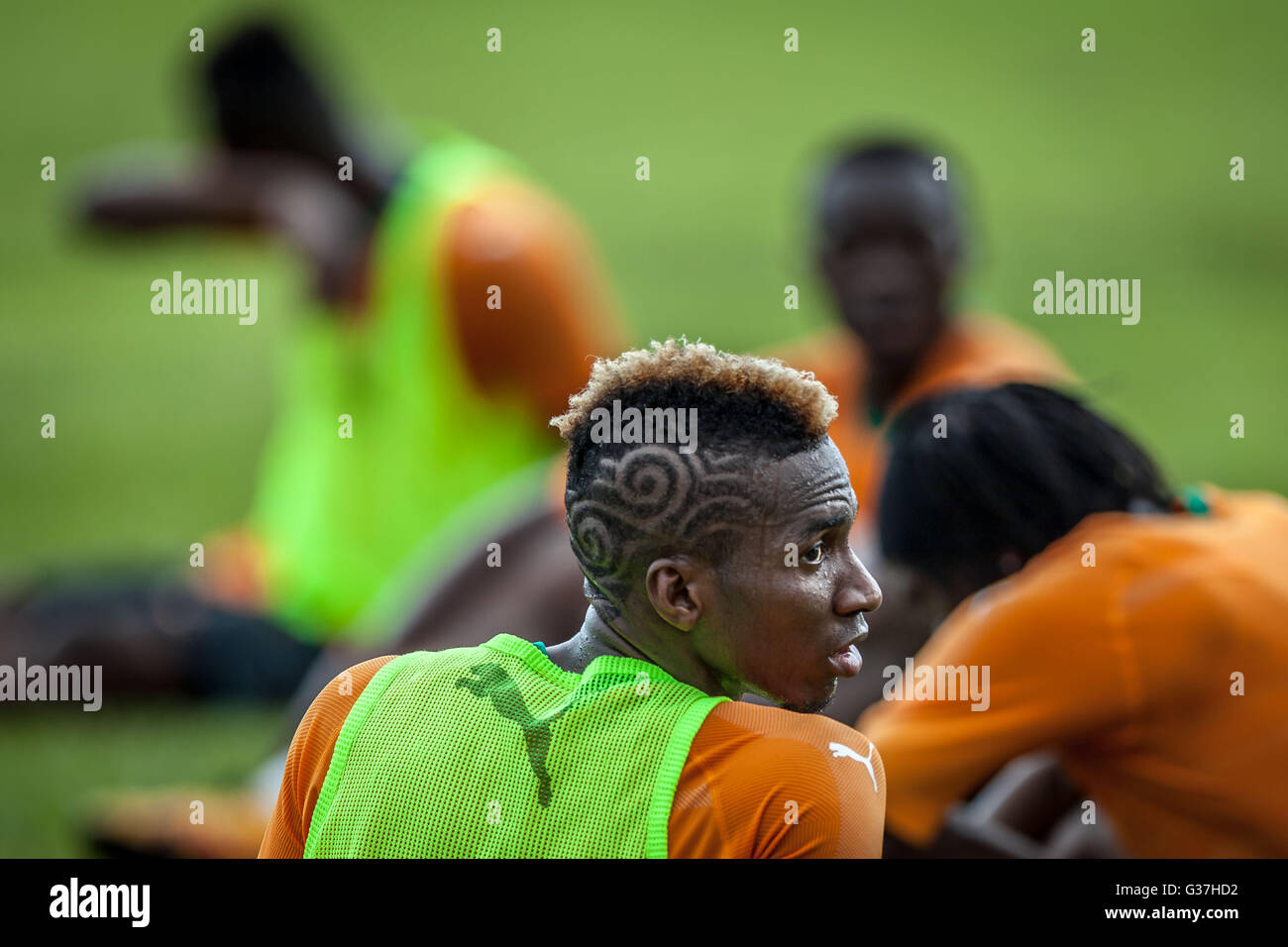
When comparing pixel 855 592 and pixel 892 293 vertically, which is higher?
pixel 892 293

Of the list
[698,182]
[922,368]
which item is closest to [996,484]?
[922,368]

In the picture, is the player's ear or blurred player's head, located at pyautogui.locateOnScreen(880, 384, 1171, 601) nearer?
the player's ear

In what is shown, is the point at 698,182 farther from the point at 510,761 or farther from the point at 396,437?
the point at 510,761

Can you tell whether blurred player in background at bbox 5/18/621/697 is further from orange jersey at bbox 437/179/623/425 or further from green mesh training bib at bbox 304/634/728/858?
green mesh training bib at bbox 304/634/728/858

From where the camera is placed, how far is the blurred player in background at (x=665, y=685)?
1.69m

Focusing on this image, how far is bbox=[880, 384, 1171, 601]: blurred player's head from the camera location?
2697mm

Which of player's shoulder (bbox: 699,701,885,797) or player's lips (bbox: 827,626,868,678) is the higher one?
player's lips (bbox: 827,626,868,678)

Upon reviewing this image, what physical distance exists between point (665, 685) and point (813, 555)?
0.22m

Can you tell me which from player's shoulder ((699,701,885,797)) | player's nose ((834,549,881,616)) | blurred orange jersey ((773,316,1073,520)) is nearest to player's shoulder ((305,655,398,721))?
player's shoulder ((699,701,885,797))

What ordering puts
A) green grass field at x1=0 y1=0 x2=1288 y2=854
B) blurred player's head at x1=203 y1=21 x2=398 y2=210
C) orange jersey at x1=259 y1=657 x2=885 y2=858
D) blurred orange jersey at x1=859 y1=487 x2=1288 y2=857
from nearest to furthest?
orange jersey at x1=259 y1=657 x2=885 y2=858 → blurred orange jersey at x1=859 y1=487 x2=1288 y2=857 → blurred player's head at x1=203 y1=21 x2=398 y2=210 → green grass field at x1=0 y1=0 x2=1288 y2=854

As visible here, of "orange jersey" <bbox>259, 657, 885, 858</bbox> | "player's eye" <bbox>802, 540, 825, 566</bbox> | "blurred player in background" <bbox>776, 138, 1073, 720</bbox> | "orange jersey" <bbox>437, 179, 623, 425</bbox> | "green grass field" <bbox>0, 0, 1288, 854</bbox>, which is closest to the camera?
"orange jersey" <bbox>259, 657, 885, 858</bbox>

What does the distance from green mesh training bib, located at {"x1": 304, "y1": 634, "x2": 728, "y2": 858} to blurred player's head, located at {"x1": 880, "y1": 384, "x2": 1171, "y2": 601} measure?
106 cm

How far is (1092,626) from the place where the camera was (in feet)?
8.21

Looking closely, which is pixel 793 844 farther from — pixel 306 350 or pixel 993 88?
pixel 993 88
